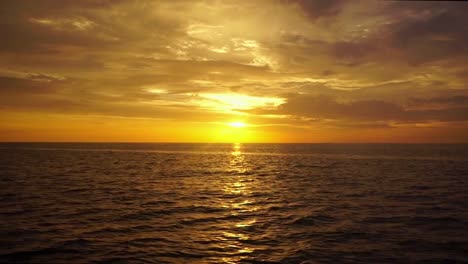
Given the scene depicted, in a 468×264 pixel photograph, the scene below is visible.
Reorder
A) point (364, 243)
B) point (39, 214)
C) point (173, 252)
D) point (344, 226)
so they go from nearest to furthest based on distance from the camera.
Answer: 1. point (173, 252)
2. point (364, 243)
3. point (344, 226)
4. point (39, 214)

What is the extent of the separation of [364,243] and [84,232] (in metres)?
16.8

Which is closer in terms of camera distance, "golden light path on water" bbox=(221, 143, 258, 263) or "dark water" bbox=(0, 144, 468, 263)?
"dark water" bbox=(0, 144, 468, 263)

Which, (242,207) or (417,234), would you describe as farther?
(242,207)

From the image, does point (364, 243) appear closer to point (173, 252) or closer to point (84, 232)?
point (173, 252)

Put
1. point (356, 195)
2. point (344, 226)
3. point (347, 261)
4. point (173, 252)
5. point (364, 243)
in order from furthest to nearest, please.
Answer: point (356, 195) < point (344, 226) < point (364, 243) < point (173, 252) < point (347, 261)

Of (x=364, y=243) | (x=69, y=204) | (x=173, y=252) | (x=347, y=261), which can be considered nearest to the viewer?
(x=347, y=261)

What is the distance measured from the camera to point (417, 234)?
21.3 metres

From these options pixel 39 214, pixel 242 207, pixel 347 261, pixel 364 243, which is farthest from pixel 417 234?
pixel 39 214

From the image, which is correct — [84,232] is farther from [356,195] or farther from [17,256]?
[356,195]

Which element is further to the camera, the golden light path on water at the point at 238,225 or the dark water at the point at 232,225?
the golden light path on water at the point at 238,225

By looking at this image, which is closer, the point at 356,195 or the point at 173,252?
the point at 173,252

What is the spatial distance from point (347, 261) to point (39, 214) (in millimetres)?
22628

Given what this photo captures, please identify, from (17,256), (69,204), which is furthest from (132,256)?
(69,204)

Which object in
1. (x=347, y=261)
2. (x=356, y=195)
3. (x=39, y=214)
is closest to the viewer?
(x=347, y=261)
